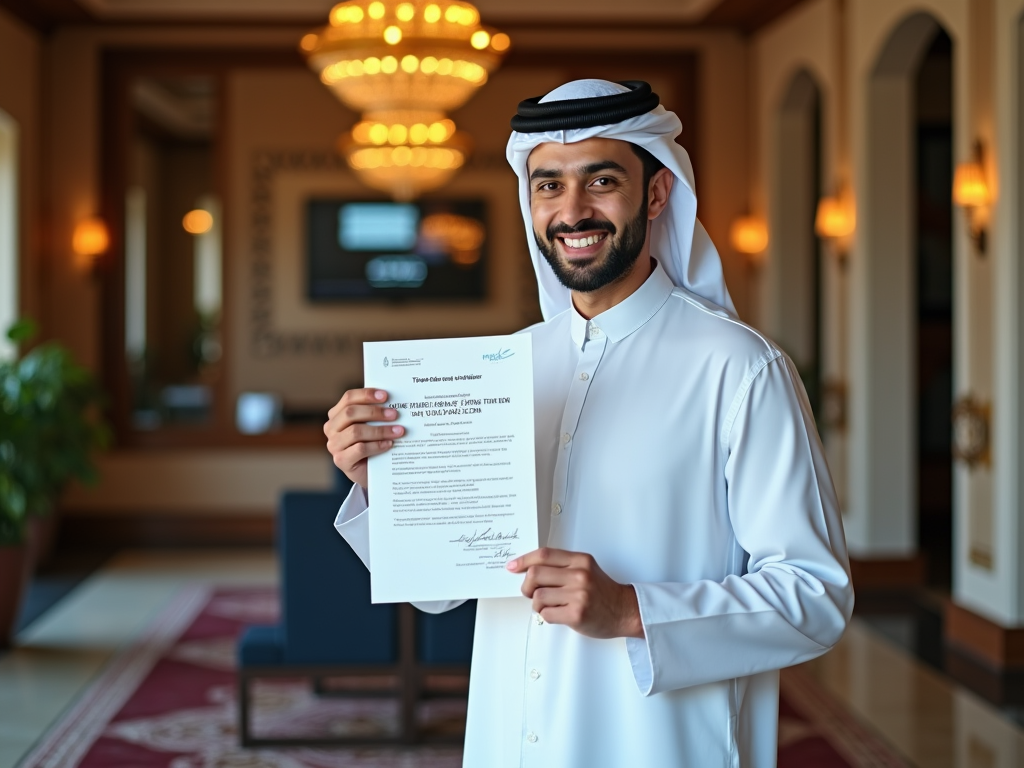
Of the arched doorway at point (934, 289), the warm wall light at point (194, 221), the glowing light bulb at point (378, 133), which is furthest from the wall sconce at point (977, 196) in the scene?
the warm wall light at point (194, 221)

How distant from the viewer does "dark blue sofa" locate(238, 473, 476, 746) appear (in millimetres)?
4543

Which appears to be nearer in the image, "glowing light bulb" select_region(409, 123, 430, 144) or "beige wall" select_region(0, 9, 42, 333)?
"glowing light bulb" select_region(409, 123, 430, 144)

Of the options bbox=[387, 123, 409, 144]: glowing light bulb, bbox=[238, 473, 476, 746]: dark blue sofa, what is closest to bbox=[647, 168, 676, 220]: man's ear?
bbox=[238, 473, 476, 746]: dark blue sofa

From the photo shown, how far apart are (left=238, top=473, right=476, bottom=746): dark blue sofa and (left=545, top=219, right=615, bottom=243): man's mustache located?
9.10 ft

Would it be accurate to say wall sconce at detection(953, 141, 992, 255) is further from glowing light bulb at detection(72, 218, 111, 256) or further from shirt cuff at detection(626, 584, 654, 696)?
glowing light bulb at detection(72, 218, 111, 256)

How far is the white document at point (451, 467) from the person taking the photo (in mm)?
1806

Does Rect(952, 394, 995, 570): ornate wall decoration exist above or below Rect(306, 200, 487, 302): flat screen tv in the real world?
below

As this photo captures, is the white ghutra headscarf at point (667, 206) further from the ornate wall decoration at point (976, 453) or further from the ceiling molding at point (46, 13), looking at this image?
the ceiling molding at point (46, 13)

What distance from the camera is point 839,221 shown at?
7715mm

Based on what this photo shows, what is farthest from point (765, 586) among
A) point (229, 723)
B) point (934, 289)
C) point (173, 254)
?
point (173, 254)

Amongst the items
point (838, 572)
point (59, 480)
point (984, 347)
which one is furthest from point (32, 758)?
point (984, 347)

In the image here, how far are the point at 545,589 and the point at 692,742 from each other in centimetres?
41

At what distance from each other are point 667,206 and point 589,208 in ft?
0.78

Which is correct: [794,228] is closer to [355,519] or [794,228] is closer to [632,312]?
[632,312]
